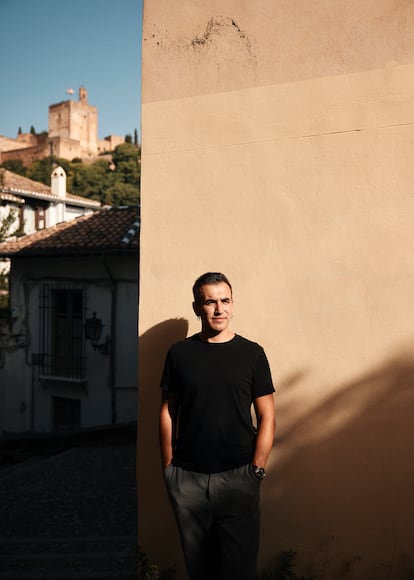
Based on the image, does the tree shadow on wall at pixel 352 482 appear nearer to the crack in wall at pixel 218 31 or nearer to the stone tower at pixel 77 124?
the crack in wall at pixel 218 31

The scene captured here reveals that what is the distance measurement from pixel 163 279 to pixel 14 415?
1120 cm

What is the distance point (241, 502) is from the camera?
2.38m

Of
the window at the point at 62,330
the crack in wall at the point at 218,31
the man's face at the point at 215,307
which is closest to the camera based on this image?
the man's face at the point at 215,307

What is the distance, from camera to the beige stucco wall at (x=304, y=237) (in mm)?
2738

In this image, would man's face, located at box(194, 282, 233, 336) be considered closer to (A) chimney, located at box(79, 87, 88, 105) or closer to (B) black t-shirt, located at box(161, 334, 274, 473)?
(B) black t-shirt, located at box(161, 334, 274, 473)

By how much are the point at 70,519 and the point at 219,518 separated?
3267 millimetres

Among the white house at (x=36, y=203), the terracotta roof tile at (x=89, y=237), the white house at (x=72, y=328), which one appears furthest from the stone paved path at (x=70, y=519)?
the white house at (x=36, y=203)

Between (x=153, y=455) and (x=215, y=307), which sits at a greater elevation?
(x=215, y=307)

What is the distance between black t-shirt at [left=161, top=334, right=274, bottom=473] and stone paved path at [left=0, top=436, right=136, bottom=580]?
5.43ft

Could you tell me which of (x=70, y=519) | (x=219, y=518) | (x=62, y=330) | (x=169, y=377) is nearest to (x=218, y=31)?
(x=169, y=377)

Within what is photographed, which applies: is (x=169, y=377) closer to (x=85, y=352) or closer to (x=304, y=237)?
(x=304, y=237)

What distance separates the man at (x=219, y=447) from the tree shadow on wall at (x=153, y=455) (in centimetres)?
62

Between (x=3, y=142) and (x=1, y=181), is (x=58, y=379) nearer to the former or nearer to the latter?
(x=1, y=181)

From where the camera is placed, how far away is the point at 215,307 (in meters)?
2.51
